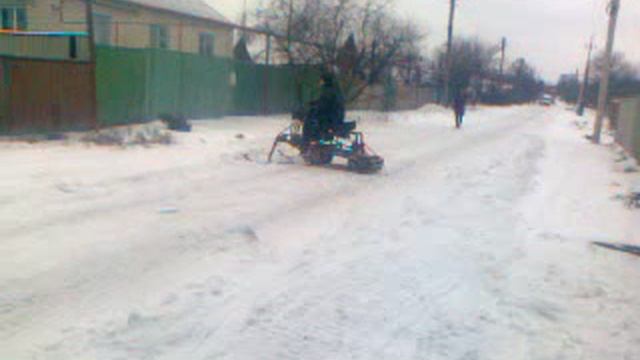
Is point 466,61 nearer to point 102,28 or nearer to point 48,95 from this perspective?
point 102,28

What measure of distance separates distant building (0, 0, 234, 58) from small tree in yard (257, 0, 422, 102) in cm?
305

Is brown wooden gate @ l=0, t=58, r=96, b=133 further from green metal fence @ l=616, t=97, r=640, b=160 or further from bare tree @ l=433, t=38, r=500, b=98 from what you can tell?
bare tree @ l=433, t=38, r=500, b=98

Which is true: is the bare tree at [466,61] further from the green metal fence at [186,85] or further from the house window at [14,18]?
the house window at [14,18]

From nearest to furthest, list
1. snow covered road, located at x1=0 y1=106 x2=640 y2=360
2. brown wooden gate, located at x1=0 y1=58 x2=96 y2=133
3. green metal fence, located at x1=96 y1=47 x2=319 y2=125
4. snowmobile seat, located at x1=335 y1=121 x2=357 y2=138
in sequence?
snow covered road, located at x1=0 y1=106 x2=640 y2=360, snowmobile seat, located at x1=335 y1=121 x2=357 y2=138, brown wooden gate, located at x1=0 y1=58 x2=96 y2=133, green metal fence, located at x1=96 y1=47 x2=319 y2=125

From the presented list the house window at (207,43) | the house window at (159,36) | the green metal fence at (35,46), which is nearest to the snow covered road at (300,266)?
the green metal fence at (35,46)

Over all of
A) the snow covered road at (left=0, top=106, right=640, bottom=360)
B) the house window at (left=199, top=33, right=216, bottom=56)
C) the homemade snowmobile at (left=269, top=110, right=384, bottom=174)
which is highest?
the house window at (left=199, top=33, right=216, bottom=56)

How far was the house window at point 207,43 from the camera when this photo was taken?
32688 millimetres

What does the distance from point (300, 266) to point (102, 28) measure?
2342cm

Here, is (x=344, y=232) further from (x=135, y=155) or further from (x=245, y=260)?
(x=135, y=155)

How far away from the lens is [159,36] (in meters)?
29.8

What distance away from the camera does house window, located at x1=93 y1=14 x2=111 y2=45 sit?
26.9 m

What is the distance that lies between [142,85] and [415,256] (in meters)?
15.2

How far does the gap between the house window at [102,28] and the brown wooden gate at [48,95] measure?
10.7 m

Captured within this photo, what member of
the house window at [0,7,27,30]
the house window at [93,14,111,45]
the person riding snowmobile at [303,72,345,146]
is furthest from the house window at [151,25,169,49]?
the person riding snowmobile at [303,72,345,146]
